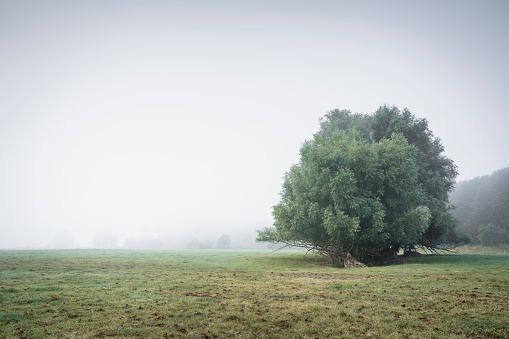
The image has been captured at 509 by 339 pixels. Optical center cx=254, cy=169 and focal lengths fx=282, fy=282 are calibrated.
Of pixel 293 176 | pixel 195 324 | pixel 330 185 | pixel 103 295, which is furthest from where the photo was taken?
pixel 293 176

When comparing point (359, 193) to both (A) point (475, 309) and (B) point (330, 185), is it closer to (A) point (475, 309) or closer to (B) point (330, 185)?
(B) point (330, 185)

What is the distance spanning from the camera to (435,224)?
42.5 m

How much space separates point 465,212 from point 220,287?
15672cm

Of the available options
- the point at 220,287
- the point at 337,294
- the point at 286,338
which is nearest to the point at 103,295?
the point at 220,287

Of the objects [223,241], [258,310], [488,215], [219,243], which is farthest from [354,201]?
[219,243]

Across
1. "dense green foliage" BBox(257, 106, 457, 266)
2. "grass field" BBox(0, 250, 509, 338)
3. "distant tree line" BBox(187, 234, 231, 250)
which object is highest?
"dense green foliage" BBox(257, 106, 457, 266)

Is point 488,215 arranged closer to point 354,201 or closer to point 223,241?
point 354,201

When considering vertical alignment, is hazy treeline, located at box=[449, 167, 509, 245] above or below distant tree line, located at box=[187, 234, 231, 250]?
above

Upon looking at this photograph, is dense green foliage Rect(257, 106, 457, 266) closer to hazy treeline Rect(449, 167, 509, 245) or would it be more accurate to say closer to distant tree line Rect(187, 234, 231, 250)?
hazy treeline Rect(449, 167, 509, 245)

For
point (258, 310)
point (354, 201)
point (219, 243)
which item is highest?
point (354, 201)

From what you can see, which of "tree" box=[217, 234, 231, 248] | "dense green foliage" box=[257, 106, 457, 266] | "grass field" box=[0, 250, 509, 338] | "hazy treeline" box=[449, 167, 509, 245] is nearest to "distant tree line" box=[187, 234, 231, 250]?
"tree" box=[217, 234, 231, 248]

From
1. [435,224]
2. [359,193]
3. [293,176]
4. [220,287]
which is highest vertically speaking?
[293,176]

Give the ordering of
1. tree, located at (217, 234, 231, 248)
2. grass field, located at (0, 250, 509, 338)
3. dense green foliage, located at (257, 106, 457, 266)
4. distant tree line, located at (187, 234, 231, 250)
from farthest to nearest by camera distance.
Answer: distant tree line, located at (187, 234, 231, 250)
tree, located at (217, 234, 231, 248)
dense green foliage, located at (257, 106, 457, 266)
grass field, located at (0, 250, 509, 338)

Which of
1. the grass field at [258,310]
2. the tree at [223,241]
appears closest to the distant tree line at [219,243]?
the tree at [223,241]
